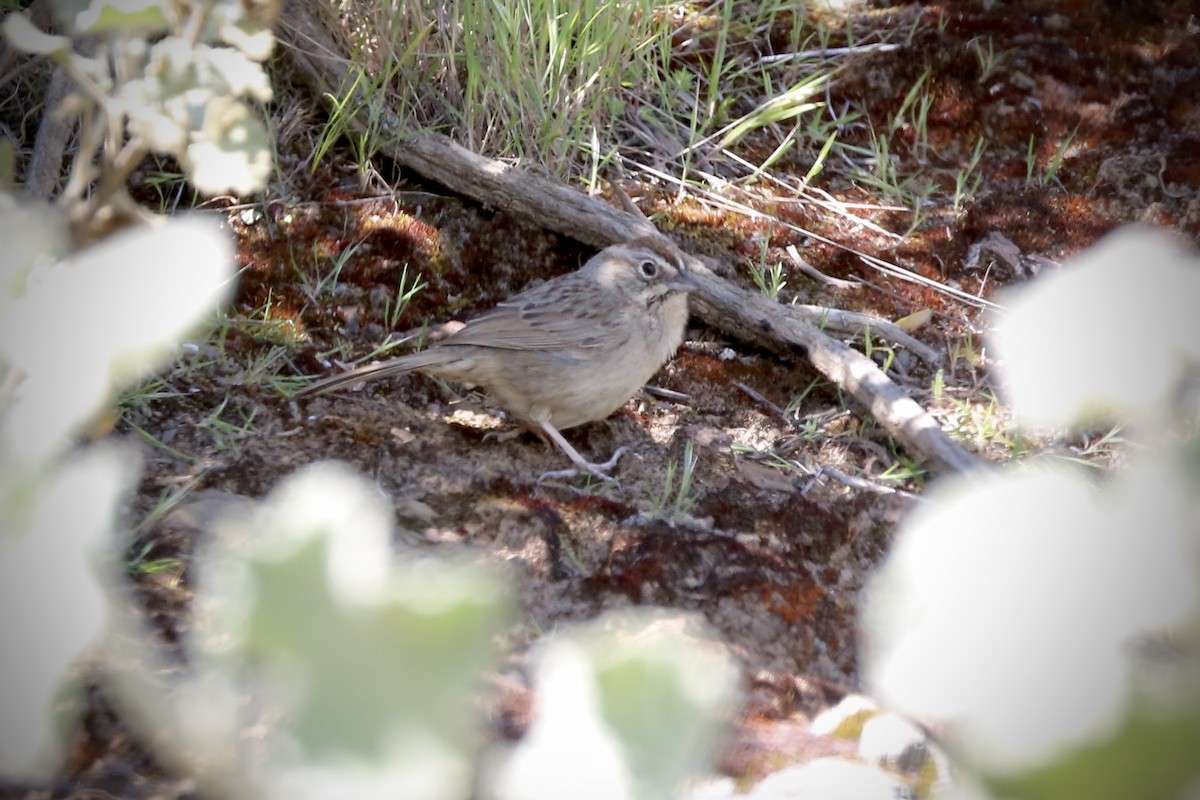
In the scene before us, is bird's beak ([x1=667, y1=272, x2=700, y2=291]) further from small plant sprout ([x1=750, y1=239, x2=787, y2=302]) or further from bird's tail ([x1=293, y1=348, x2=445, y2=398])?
bird's tail ([x1=293, y1=348, x2=445, y2=398])

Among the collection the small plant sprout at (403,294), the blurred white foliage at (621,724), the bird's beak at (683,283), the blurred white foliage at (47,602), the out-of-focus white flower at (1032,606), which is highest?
the out-of-focus white flower at (1032,606)

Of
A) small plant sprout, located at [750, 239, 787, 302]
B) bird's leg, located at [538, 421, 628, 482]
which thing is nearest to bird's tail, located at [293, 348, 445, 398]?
bird's leg, located at [538, 421, 628, 482]

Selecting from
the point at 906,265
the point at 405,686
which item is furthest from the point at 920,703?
the point at 906,265

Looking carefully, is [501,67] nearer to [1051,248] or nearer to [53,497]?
[1051,248]

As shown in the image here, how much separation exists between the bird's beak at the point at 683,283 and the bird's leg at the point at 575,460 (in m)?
0.75

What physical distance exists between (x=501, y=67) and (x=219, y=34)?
462 centimetres

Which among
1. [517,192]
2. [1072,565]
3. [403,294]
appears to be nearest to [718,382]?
[517,192]

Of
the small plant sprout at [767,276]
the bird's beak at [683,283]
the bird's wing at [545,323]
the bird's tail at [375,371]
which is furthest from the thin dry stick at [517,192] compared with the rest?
the bird's tail at [375,371]

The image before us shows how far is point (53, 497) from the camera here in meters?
0.77

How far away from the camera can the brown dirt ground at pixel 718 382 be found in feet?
10.7

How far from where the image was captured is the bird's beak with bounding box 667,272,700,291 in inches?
194

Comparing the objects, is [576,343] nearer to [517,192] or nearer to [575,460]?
[575,460]

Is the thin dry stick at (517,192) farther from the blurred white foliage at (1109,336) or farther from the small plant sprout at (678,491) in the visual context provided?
the blurred white foliage at (1109,336)

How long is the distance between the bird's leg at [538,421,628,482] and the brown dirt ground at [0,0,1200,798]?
71mm
